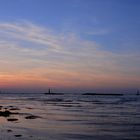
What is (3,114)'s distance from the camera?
152ft

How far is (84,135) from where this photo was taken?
27062 millimetres

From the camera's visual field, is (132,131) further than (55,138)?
Yes

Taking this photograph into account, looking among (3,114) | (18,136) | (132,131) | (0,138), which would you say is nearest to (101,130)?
(132,131)

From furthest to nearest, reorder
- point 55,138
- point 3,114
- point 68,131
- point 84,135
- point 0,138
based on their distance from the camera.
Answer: point 3,114 → point 68,131 → point 84,135 → point 55,138 → point 0,138

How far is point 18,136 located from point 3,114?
2210cm

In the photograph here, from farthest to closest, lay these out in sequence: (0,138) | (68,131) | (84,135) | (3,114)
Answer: (3,114) → (68,131) → (84,135) → (0,138)

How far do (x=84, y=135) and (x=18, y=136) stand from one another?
5.69 meters

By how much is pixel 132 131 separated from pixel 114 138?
15.2 feet

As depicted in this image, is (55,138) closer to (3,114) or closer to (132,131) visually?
(132,131)

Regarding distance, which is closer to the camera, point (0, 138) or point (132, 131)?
point (0, 138)

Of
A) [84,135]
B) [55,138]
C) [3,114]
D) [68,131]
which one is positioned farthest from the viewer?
[3,114]

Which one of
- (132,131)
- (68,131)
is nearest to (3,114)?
(68,131)

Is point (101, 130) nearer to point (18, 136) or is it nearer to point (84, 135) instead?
point (84, 135)

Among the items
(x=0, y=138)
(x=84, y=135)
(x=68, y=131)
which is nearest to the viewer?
(x=0, y=138)
